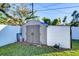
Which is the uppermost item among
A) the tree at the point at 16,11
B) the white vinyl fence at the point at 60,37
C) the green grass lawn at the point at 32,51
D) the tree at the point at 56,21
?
the tree at the point at 16,11

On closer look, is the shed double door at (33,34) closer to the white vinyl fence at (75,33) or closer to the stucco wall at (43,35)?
the stucco wall at (43,35)

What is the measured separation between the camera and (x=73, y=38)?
8.39 ft

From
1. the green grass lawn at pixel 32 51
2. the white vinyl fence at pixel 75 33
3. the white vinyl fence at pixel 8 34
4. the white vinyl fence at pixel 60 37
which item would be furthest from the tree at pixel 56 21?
the white vinyl fence at pixel 8 34

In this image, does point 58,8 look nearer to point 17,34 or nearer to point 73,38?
point 73,38

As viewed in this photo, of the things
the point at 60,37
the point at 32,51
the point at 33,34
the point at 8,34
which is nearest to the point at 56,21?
the point at 60,37

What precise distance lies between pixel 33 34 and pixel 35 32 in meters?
0.03

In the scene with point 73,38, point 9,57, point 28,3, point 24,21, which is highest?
point 28,3

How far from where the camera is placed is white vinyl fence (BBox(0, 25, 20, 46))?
2.58 meters

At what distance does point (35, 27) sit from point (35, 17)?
113mm

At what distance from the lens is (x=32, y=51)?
8.53 ft

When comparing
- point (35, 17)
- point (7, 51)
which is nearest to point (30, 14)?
point (35, 17)

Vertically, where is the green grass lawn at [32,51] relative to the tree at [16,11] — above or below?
below

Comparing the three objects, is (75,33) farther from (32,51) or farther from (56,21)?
(32,51)

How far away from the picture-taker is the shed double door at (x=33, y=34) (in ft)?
8.52
